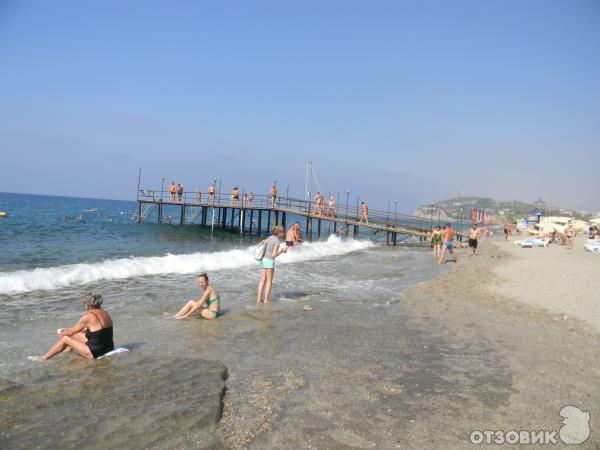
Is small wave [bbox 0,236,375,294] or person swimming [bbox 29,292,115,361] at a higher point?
person swimming [bbox 29,292,115,361]

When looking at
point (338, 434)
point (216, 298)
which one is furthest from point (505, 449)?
point (216, 298)

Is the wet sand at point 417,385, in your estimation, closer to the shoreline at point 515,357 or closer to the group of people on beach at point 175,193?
the shoreline at point 515,357

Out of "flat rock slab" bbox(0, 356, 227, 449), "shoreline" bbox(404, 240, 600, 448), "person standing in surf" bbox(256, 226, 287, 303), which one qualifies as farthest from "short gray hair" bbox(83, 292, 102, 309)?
"shoreline" bbox(404, 240, 600, 448)

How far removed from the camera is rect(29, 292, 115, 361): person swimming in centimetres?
580

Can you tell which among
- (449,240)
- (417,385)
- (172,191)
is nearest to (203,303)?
(417,385)

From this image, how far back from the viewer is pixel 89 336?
5.82 meters

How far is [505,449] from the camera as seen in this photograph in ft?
12.2

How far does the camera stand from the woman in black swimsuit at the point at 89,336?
5.80 m

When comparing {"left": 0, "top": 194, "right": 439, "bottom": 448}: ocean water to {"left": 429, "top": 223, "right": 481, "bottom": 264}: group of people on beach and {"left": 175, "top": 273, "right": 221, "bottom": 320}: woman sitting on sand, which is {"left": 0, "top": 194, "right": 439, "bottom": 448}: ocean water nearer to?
{"left": 175, "top": 273, "right": 221, "bottom": 320}: woman sitting on sand

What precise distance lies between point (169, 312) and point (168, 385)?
13.6 feet

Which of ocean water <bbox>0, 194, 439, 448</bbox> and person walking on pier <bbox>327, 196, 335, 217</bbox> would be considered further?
person walking on pier <bbox>327, 196, 335, 217</bbox>

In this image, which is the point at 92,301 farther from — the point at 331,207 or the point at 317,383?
the point at 331,207

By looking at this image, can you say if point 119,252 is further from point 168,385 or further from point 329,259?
point 168,385

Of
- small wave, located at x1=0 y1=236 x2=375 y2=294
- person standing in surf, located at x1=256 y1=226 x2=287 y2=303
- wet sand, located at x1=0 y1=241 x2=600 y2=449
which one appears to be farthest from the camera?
small wave, located at x1=0 y1=236 x2=375 y2=294
